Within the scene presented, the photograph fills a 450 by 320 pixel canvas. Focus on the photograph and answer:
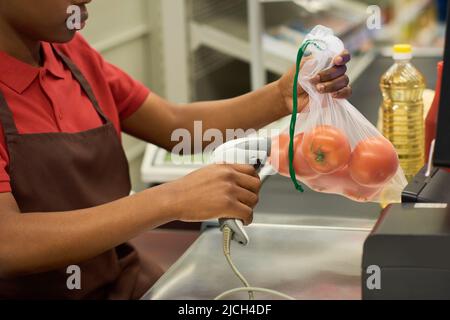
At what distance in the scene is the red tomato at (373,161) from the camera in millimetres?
1295

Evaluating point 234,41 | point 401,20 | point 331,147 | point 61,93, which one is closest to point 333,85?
point 331,147

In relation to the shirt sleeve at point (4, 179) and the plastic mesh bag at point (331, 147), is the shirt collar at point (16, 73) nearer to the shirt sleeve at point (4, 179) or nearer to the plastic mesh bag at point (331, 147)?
the shirt sleeve at point (4, 179)

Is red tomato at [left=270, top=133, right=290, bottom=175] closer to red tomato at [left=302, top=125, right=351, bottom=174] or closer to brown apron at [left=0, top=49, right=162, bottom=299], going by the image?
red tomato at [left=302, top=125, right=351, bottom=174]

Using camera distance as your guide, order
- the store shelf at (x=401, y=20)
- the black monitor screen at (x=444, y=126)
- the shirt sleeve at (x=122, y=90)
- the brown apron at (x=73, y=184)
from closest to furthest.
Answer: the black monitor screen at (x=444, y=126) → the brown apron at (x=73, y=184) → the shirt sleeve at (x=122, y=90) → the store shelf at (x=401, y=20)

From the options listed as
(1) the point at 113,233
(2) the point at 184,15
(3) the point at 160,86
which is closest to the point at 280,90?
(1) the point at 113,233

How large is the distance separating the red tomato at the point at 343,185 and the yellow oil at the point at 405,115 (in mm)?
181

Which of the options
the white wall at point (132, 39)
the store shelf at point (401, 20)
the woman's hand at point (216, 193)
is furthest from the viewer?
the store shelf at point (401, 20)

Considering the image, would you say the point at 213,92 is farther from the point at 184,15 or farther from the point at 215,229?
the point at 215,229

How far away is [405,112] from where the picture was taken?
164 cm

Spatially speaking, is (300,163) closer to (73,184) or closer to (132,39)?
(73,184)

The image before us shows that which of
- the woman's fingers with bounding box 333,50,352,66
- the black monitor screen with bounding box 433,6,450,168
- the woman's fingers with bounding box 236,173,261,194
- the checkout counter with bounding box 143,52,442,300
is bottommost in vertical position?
the checkout counter with bounding box 143,52,442,300

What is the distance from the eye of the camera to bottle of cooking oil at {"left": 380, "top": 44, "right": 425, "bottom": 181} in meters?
1.59

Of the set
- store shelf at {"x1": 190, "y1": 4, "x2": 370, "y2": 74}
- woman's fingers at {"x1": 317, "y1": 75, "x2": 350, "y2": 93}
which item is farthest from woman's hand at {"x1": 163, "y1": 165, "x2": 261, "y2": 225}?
store shelf at {"x1": 190, "y1": 4, "x2": 370, "y2": 74}

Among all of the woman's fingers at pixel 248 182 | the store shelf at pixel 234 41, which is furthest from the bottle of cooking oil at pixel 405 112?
the store shelf at pixel 234 41
